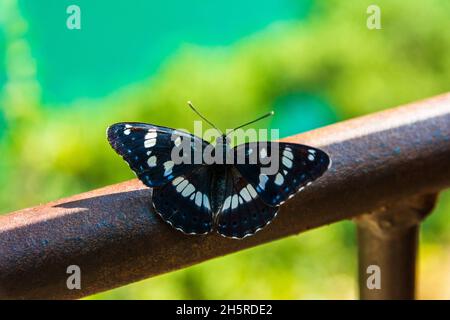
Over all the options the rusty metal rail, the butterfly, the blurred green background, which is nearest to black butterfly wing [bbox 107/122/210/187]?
the butterfly

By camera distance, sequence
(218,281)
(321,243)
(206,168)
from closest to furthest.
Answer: (206,168)
(218,281)
(321,243)

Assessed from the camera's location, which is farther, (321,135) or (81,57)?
(81,57)

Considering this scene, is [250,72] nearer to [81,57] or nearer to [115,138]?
[81,57]

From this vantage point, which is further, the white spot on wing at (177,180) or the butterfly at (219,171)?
the white spot on wing at (177,180)

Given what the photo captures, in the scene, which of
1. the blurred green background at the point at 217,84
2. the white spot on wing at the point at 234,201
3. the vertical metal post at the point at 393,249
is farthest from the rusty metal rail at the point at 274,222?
the blurred green background at the point at 217,84

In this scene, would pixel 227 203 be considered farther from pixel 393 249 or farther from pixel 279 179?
pixel 393 249

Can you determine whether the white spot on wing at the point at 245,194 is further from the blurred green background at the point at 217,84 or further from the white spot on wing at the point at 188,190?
→ the blurred green background at the point at 217,84
